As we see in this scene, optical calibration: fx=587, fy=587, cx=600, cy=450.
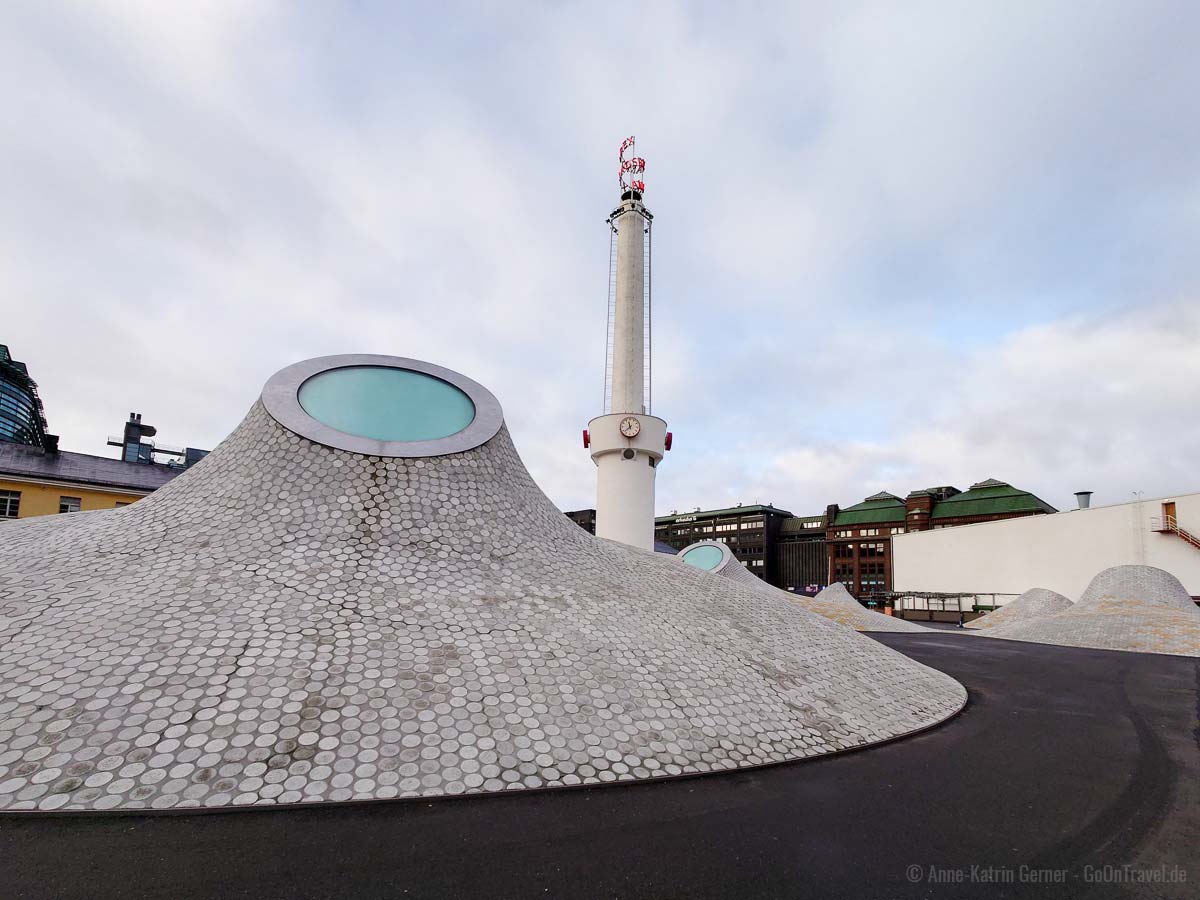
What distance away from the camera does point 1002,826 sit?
632 cm

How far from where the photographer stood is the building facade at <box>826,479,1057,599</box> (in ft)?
282

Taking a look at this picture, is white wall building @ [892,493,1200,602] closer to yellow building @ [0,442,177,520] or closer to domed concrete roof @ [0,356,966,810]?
domed concrete roof @ [0,356,966,810]

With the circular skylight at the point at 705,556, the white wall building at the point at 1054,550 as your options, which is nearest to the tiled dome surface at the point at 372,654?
the circular skylight at the point at 705,556

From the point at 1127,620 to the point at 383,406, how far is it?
3366 cm

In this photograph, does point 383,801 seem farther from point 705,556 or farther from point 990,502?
point 990,502

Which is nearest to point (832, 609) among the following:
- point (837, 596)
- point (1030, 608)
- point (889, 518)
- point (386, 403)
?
point (837, 596)

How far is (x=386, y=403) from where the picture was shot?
14188 mm

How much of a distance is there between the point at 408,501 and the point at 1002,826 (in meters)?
10.6

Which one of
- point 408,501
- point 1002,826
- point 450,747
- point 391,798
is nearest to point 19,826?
point 391,798

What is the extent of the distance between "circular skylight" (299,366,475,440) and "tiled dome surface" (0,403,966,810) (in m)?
0.98

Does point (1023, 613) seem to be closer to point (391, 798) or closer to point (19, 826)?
point (391, 798)

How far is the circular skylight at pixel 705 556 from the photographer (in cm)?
3738

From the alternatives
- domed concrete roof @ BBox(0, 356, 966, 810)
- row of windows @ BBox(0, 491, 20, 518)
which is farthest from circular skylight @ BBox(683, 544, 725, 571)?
row of windows @ BBox(0, 491, 20, 518)

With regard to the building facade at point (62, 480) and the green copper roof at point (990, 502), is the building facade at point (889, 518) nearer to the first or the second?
the green copper roof at point (990, 502)
